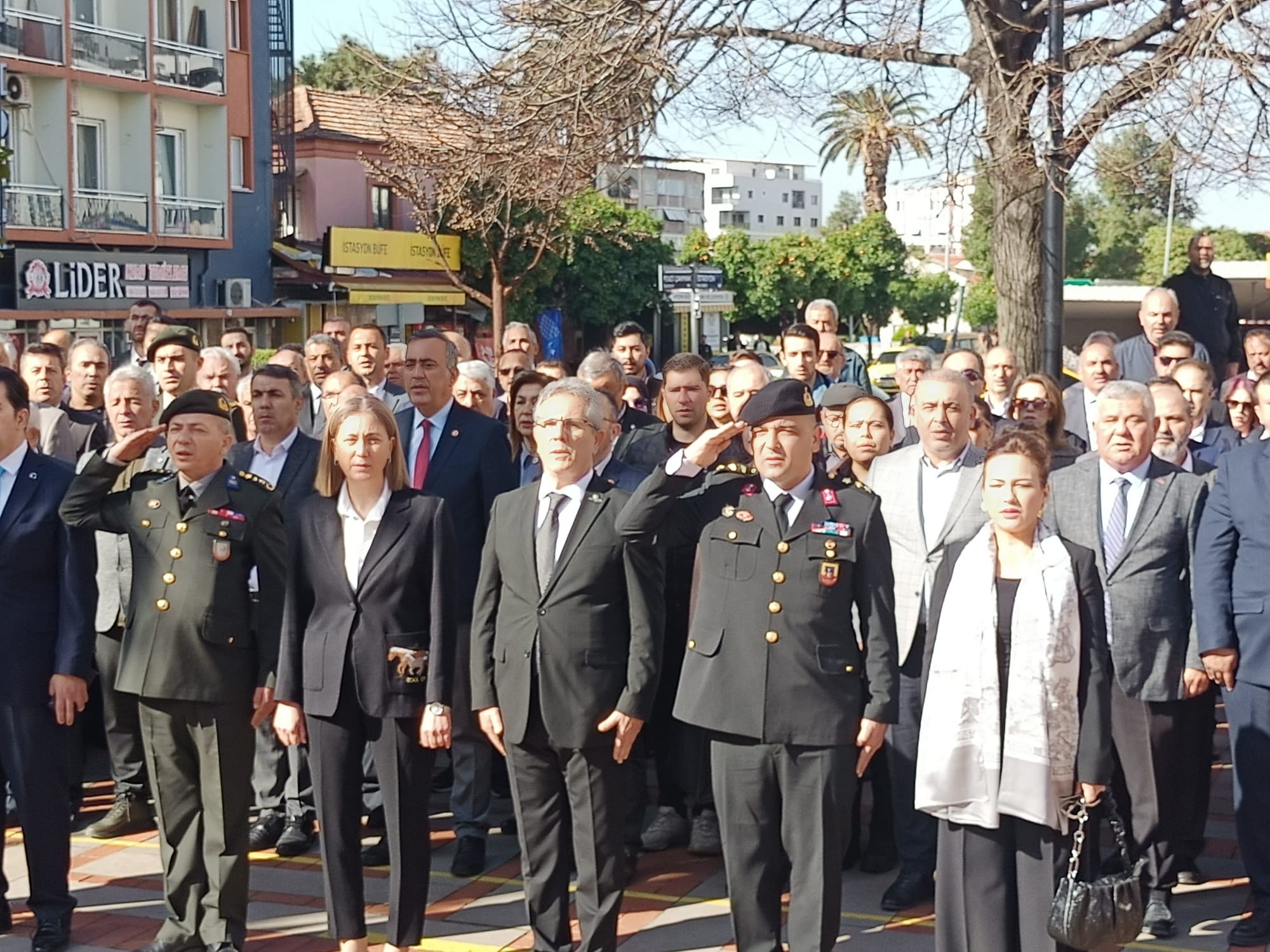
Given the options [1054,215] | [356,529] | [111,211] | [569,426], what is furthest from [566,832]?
[111,211]

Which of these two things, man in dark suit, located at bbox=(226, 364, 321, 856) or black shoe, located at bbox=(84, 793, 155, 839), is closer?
man in dark suit, located at bbox=(226, 364, 321, 856)

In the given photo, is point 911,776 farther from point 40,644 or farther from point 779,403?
point 40,644

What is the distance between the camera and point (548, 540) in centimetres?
558

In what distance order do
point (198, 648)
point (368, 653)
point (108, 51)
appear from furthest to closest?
point (108, 51)
point (198, 648)
point (368, 653)

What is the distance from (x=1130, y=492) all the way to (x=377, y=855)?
3327 mm

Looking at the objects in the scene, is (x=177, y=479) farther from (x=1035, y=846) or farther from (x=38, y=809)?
(x=1035, y=846)

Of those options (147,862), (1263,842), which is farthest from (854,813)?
(147,862)

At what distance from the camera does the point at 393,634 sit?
18.4ft

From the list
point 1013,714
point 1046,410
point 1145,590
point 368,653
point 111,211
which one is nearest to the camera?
point 1013,714

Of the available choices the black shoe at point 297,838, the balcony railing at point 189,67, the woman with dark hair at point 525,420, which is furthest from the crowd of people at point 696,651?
the balcony railing at point 189,67

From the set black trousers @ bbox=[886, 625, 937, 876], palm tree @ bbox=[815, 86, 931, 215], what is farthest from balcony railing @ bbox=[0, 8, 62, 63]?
black trousers @ bbox=[886, 625, 937, 876]

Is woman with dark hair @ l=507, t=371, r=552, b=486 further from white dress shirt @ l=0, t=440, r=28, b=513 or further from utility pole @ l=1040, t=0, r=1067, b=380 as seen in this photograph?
utility pole @ l=1040, t=0, r=1067, b=380

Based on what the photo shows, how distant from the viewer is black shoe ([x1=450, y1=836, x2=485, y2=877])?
22.0 feet

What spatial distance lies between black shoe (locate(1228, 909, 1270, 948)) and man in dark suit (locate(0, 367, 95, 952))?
4109mm
